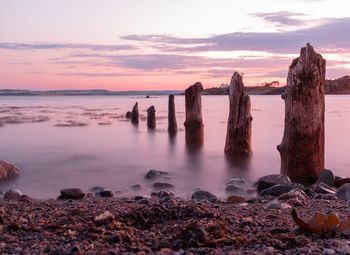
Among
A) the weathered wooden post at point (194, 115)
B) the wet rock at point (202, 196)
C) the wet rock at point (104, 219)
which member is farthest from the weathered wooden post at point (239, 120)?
the wet rock at point (104, 219)

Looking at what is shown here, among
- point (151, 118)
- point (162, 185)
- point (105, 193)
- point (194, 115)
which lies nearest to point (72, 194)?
point (105, 193)

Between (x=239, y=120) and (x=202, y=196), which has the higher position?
(x=239, y=120)

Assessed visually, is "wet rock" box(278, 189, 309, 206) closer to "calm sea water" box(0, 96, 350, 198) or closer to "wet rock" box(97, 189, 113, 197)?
"calm sea water" box(0, 96, 350, 198)

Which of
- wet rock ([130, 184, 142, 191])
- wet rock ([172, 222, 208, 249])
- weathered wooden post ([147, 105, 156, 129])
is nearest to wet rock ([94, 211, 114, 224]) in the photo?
wet rock ([172, 222, 208, 249])

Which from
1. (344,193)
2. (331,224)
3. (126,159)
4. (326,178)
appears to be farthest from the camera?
(126,159)

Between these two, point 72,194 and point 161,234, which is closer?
point 161,234

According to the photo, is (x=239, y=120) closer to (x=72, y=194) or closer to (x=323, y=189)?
(x=323, y=189)

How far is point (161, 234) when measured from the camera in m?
5.21

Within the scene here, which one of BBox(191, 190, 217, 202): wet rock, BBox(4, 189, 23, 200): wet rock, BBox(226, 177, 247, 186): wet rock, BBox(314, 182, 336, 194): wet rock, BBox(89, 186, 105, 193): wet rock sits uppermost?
BBox(4, 189, 23, 200): wet rock

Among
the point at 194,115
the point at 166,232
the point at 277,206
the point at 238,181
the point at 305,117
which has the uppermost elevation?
the point at 305,117

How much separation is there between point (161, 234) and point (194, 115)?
1410cm

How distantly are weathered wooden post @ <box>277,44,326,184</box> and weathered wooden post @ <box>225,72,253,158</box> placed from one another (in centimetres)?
442

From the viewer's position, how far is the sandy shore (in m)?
4.62

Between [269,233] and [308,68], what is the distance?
19.3 ft
